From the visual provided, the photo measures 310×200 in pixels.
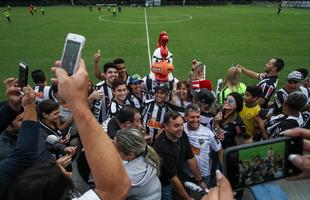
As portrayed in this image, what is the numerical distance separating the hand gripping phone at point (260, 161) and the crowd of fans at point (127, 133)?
54mm

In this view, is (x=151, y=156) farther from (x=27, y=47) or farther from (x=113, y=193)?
(x=27, y=47)

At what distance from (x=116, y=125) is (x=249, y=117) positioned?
8.29 feet

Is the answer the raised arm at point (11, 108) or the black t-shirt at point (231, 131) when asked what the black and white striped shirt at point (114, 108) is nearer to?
the black t-shirt at point (231, 131)

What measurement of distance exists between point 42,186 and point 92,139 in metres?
0.55

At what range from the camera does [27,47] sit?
771 inches

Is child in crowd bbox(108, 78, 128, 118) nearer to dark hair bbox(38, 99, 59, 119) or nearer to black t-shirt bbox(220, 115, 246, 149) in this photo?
dark hair bbox(38, 99, 59, 119)

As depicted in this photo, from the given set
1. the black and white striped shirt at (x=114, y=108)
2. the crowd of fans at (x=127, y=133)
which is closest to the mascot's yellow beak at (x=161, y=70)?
the crowd of fans at (x=127, y=133)

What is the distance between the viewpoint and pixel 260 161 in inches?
83.8

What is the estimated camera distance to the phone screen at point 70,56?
2.40m

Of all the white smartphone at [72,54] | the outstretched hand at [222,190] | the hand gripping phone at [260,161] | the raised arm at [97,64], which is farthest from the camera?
the raised arm at [97,64]

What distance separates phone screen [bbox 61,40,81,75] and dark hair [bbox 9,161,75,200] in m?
0.75

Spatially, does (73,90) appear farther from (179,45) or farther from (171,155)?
(179,45)

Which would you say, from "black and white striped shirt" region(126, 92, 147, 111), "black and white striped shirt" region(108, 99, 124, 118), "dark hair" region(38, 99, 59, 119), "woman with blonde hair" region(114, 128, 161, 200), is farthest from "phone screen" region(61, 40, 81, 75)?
"black and white striped shirt" region(126, 92, 147, 111)

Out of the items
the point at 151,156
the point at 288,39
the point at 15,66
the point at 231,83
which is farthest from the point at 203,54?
the point at 151,156
